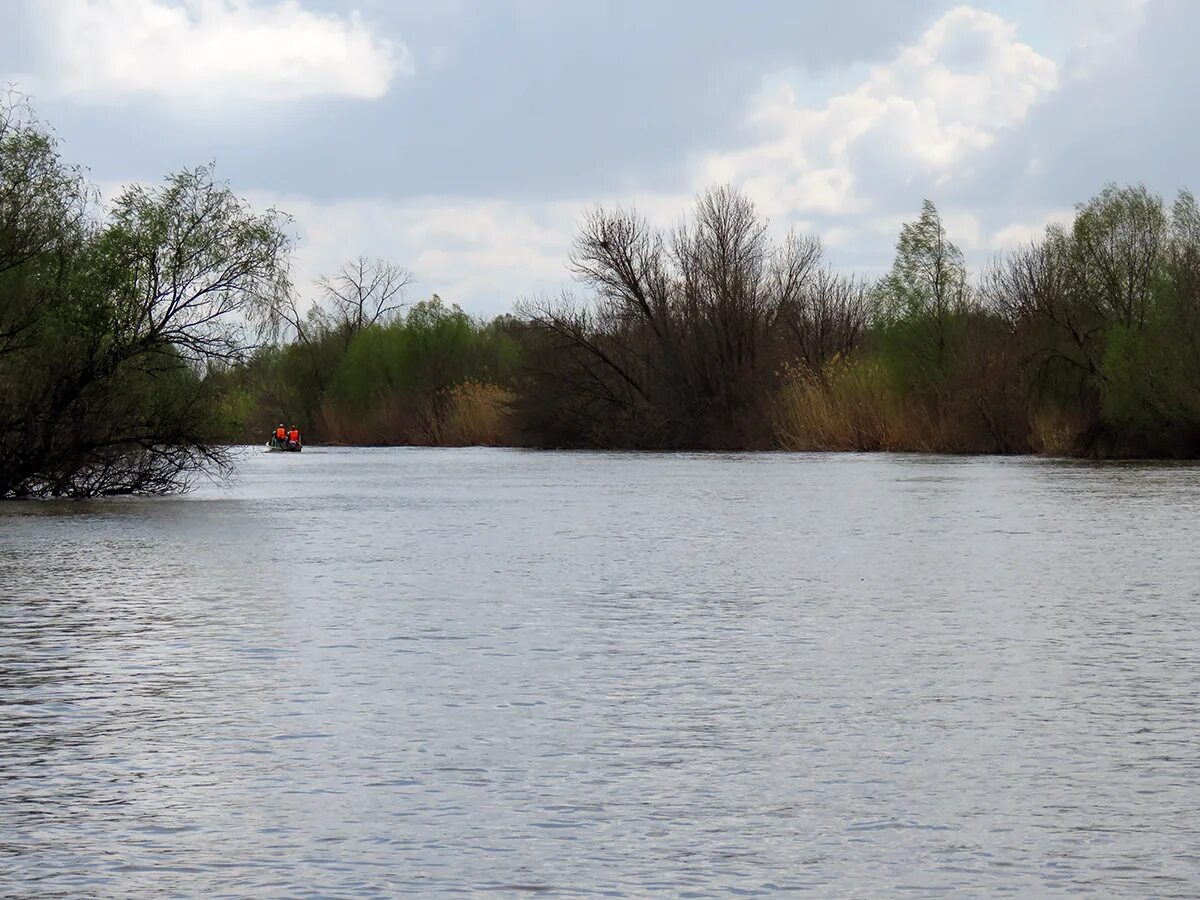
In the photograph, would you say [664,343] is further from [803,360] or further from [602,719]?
[602,719]

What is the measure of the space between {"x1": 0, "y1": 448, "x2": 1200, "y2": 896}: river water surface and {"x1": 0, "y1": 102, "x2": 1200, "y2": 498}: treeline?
12.7 meters

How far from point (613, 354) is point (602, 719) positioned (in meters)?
69.7

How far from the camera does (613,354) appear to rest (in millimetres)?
78125

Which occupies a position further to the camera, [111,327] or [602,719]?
[111,327]

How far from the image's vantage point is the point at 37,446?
32125mm

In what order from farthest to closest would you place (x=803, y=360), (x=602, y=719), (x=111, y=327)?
(x=803, y=360)
(x=111, y=327)
(x=602, y=719)

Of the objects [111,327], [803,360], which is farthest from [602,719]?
[803,360]

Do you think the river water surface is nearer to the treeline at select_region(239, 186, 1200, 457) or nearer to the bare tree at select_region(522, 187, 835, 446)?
the treeline at select_region(239, 186, 1200, 457)

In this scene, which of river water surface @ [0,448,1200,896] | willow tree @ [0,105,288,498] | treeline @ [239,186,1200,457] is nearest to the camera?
river water surface @ [0,448,1200,896]

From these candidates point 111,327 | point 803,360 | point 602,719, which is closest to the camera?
point 602,719

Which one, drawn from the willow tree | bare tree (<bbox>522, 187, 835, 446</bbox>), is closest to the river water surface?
the willow tree

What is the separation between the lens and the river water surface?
19.3 ft

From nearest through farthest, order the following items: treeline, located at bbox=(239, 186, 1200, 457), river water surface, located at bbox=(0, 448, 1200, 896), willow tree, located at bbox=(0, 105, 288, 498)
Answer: river water surface, located at bbox=(0, 448, 1200, 896), willow tree, located at bbox=(0, 105, 288, 498), treeline, located at bbox=(239, 186, 1200, 457)

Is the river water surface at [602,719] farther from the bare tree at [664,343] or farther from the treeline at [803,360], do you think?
the bare tree at [664,343]
